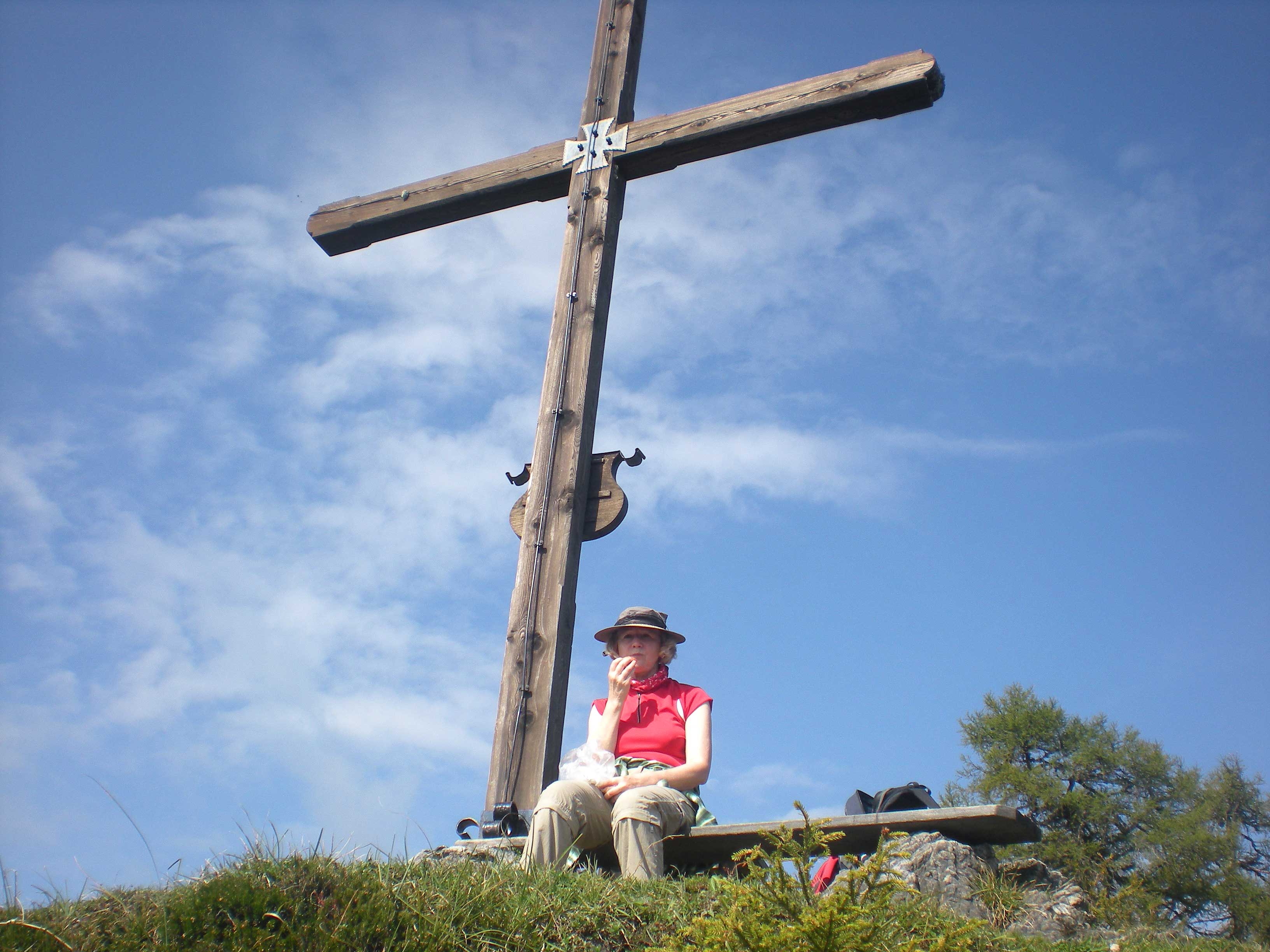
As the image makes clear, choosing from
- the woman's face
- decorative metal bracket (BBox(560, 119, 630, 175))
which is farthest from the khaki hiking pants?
decorative metal bracket (BBox(560, 119, 630, 175))

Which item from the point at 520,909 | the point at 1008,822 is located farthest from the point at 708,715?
the point at 520,909

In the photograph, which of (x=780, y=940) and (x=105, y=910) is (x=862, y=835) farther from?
(x=105, y=910)

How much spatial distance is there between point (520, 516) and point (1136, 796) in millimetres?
9207

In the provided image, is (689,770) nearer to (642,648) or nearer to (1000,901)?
(642,648)

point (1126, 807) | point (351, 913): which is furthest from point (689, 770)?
point (1126, 807)

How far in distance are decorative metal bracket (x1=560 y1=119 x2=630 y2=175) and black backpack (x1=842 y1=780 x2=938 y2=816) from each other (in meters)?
3.48

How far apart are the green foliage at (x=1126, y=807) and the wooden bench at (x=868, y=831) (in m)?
5.88

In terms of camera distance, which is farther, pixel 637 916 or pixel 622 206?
pixel 622 206

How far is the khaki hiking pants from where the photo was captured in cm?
371

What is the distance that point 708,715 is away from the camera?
4.34 metres

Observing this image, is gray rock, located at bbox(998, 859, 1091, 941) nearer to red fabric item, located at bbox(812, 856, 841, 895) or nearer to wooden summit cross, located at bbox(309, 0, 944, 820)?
red fabric item, located at bbox(812, 856, 841, 895)

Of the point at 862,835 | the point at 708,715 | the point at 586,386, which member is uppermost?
the point at 586,386

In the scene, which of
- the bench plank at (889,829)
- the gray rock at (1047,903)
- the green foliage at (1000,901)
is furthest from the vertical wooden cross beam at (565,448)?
the gray rock at (1047,903)

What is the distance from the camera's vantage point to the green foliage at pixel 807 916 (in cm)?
235
